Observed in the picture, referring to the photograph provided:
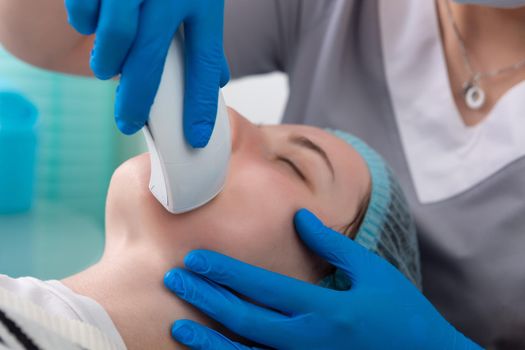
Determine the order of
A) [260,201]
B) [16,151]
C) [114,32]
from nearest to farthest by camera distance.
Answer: [114,32] < [260,201] < [16,151]

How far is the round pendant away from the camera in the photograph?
130 centimetres

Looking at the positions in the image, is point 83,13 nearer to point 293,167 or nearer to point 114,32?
point 114,32

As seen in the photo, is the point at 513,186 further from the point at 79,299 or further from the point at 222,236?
the point at 79,299

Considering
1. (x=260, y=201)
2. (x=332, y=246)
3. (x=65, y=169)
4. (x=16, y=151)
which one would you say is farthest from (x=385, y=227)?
(x=65, y=169)

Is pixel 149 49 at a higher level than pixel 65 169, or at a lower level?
higher

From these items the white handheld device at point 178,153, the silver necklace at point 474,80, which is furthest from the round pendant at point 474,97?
the white handheld device at point 178,153

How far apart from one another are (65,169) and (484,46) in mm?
1316

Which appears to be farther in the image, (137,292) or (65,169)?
(65,169)

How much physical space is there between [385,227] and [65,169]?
1.21 m

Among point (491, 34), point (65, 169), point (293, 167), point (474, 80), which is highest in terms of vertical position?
point (491, 34)

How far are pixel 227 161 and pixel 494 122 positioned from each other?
66 cm

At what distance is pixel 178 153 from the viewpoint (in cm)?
77

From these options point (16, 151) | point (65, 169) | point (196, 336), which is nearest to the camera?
point (196, 336)

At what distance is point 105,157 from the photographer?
197cm
